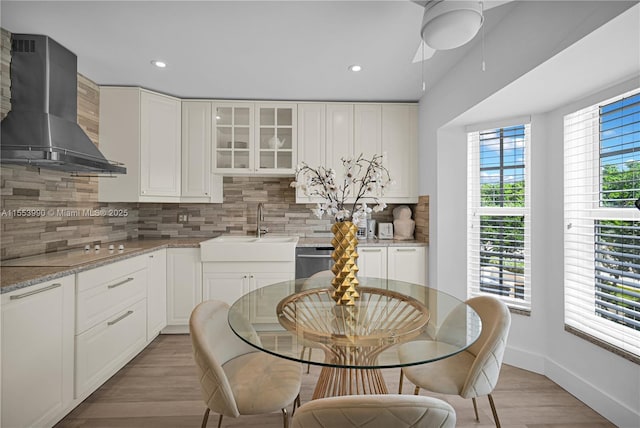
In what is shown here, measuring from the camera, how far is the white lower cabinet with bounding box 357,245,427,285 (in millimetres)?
3213

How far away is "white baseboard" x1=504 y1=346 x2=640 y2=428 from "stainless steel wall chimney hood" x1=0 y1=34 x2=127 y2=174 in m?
3.70

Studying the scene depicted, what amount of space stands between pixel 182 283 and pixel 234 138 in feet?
5.48

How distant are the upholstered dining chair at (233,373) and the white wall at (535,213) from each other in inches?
77.3

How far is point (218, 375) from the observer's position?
1.24 meters

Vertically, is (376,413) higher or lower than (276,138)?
lower

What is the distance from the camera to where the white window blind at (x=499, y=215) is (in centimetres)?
254

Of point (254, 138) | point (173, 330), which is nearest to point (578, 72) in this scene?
point (254, 138)

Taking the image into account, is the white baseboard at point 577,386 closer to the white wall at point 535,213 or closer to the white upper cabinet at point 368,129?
the white wall at point 535,213

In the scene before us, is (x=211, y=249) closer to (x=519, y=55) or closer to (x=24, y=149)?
(x=24, y=149)

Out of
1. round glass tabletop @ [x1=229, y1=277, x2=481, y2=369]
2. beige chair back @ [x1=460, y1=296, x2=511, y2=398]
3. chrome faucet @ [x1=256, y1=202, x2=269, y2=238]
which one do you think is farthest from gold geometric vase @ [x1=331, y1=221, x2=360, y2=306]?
chrome faucet @ [x1=256, y1=202, x2=269, y2=238]

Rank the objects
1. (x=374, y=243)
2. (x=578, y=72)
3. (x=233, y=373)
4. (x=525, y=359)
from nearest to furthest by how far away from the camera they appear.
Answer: (x=233, y=373) < (x=578, y=72) < (x=525, y=359) < (x=374, y=243)

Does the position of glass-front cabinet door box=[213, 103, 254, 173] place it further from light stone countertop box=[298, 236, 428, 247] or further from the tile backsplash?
light stone countertop box=[298, 236, 428, 247]

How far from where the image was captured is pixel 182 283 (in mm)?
3094

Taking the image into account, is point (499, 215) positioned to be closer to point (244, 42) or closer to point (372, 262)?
point (372, 262)
